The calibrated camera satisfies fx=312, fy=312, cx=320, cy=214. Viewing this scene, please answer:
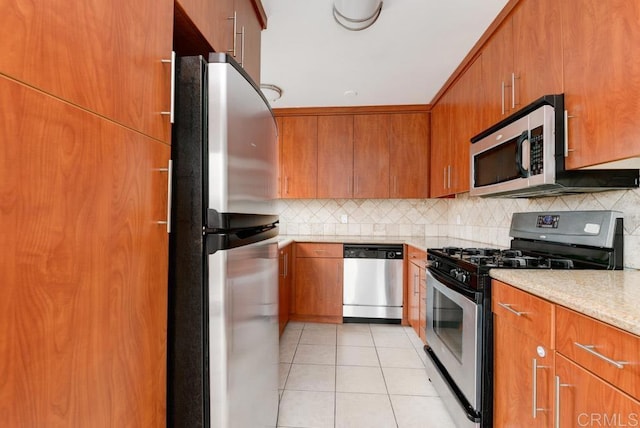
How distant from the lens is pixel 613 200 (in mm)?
1529

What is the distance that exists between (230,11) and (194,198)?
3.19ft

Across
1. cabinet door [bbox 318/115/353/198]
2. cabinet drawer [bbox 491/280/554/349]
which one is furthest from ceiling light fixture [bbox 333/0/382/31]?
cabinet door [bbox 318/115/353/198]

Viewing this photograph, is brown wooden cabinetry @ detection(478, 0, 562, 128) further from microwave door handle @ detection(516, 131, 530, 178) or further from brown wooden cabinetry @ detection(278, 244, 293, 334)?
brown wooden cabinetry @ detection(278, 244, 293, 334)

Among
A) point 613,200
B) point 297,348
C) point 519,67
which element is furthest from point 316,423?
point 519,67

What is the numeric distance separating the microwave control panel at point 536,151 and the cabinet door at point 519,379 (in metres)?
0.72

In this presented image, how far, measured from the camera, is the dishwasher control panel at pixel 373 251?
10.8ft

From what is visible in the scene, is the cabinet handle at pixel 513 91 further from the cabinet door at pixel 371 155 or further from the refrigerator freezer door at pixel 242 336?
the cabinet door at pixel 371 155

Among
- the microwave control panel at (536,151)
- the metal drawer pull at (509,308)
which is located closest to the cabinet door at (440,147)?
the microwave control panel at (536,151)

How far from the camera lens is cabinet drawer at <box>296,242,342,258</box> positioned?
3.37 meters

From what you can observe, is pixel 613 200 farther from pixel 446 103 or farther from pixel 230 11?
pixel 230 11

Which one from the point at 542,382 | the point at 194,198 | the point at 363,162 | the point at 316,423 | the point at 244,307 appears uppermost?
the point at 363,162

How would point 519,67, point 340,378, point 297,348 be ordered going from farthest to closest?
point 297,348 → point 340,378 → point 519,67

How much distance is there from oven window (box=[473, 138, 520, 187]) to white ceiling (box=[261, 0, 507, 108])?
826 mm

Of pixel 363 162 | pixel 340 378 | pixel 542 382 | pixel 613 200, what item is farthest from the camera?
pixel 363 162
